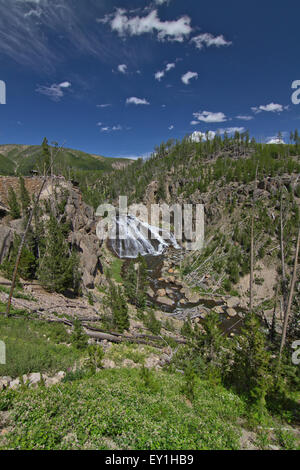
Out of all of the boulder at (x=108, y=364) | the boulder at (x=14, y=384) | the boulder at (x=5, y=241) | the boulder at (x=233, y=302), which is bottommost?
the boulder at (x=233, y=302)

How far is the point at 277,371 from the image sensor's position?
880 centimetres

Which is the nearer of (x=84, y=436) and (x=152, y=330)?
(x=84, y=436)

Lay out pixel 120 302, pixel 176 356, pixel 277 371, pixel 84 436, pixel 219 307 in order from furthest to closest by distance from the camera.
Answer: pixel 219 307
pixel 120 302
pixel 176 356
pixel 277 371
pixel 84 436

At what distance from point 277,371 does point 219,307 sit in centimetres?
2765

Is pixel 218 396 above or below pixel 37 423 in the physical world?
below

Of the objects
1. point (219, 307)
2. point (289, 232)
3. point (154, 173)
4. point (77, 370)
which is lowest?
point (219, 307)

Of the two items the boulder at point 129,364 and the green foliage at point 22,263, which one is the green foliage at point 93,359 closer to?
the boulder at point 129,364

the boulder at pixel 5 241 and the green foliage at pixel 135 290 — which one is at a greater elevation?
the boulder at pixel 5 241

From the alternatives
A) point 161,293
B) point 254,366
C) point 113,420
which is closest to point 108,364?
point 113,420

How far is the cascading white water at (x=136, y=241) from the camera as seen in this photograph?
187 feet

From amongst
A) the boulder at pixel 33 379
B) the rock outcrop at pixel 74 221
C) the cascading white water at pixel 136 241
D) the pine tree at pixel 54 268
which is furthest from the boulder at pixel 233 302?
the boulder at pixel 33 379

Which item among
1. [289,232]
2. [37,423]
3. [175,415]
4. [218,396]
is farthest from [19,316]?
[289,232]

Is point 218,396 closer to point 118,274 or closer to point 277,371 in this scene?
point 277,371

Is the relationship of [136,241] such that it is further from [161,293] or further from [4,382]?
[4,382]
